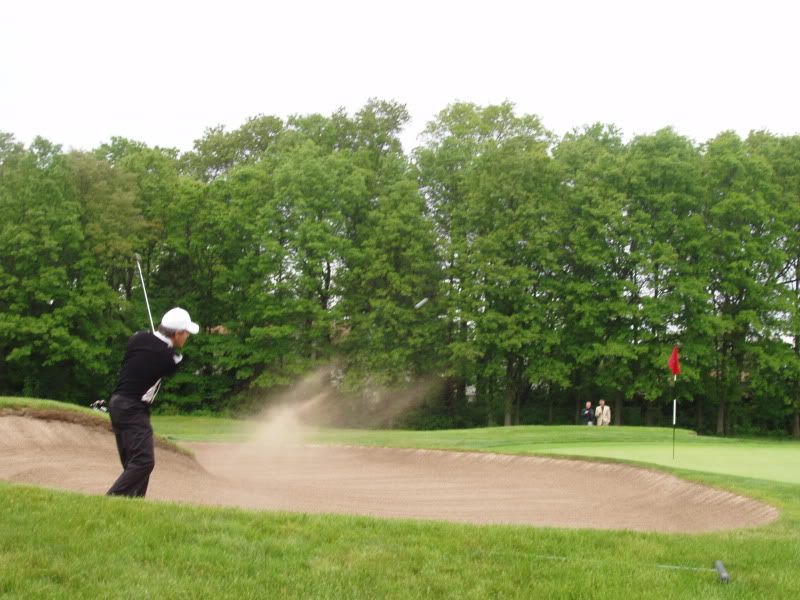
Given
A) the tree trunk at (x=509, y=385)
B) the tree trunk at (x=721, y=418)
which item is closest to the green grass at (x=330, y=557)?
the tree trunk at (x=509, y=385)

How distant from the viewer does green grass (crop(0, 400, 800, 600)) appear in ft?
18.9

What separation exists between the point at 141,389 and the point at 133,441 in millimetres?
529

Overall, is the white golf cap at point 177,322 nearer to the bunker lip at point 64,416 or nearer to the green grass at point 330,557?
the green grass at point 330,557

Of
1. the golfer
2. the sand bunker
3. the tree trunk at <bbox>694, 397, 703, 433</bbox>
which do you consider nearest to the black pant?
the golfer

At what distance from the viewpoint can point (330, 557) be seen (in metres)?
6.44

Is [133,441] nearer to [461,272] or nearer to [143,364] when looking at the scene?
[143,364]

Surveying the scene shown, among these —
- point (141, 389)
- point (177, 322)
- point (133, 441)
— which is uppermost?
point (177, 322)

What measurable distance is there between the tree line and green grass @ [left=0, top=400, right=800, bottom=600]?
3482 centimetres

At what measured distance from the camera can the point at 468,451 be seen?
22.2m

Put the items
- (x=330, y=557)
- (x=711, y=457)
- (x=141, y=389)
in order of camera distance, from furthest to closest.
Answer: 1. (x=711, y=457)
2. (x=141, y=389)
3. (x=330, y=557)

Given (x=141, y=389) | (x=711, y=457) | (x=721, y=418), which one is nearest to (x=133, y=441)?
(x=141, y=389)

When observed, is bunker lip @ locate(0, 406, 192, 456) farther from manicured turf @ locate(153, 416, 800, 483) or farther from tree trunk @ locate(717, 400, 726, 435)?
tree trunk @ locate(717, 400, 726, 435)

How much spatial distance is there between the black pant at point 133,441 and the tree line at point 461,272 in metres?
33.7

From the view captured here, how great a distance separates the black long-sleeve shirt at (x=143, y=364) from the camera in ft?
29.0
